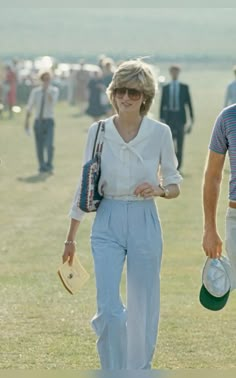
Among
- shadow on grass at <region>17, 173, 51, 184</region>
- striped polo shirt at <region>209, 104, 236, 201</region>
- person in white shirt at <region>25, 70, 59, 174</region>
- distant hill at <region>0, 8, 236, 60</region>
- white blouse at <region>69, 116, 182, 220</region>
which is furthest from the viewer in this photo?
distant hill at <region>0, 8, 236, 60</region>

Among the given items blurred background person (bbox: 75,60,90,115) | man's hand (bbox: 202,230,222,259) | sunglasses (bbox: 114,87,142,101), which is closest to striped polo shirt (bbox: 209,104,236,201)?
man's hand (bbox: 202,230,222,259)

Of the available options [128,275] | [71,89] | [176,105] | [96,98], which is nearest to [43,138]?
[176,105]

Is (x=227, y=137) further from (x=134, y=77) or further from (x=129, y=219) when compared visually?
(x=129, y=219)

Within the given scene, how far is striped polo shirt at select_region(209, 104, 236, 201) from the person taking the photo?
330 inches

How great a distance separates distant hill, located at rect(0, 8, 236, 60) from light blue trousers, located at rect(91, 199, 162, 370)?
130741mm

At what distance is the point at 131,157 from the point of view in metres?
8.85

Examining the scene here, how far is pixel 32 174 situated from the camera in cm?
2872

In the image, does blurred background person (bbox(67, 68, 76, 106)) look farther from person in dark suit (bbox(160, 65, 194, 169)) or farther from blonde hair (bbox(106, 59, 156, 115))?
blonde hair (bbox(106, 59, 156, 115))

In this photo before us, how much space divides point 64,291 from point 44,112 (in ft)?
47.4

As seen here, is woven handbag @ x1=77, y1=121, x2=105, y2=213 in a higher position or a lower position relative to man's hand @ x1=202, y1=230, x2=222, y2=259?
higher

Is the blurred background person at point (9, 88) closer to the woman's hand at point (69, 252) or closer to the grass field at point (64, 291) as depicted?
the grass field at point (64, 291)

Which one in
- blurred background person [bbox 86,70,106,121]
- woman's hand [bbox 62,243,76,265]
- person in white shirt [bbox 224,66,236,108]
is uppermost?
woman's hand [bbox 62,243,76,265]

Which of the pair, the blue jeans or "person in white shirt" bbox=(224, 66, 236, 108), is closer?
the blue jeans

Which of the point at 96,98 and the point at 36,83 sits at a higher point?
the point at 96,98
